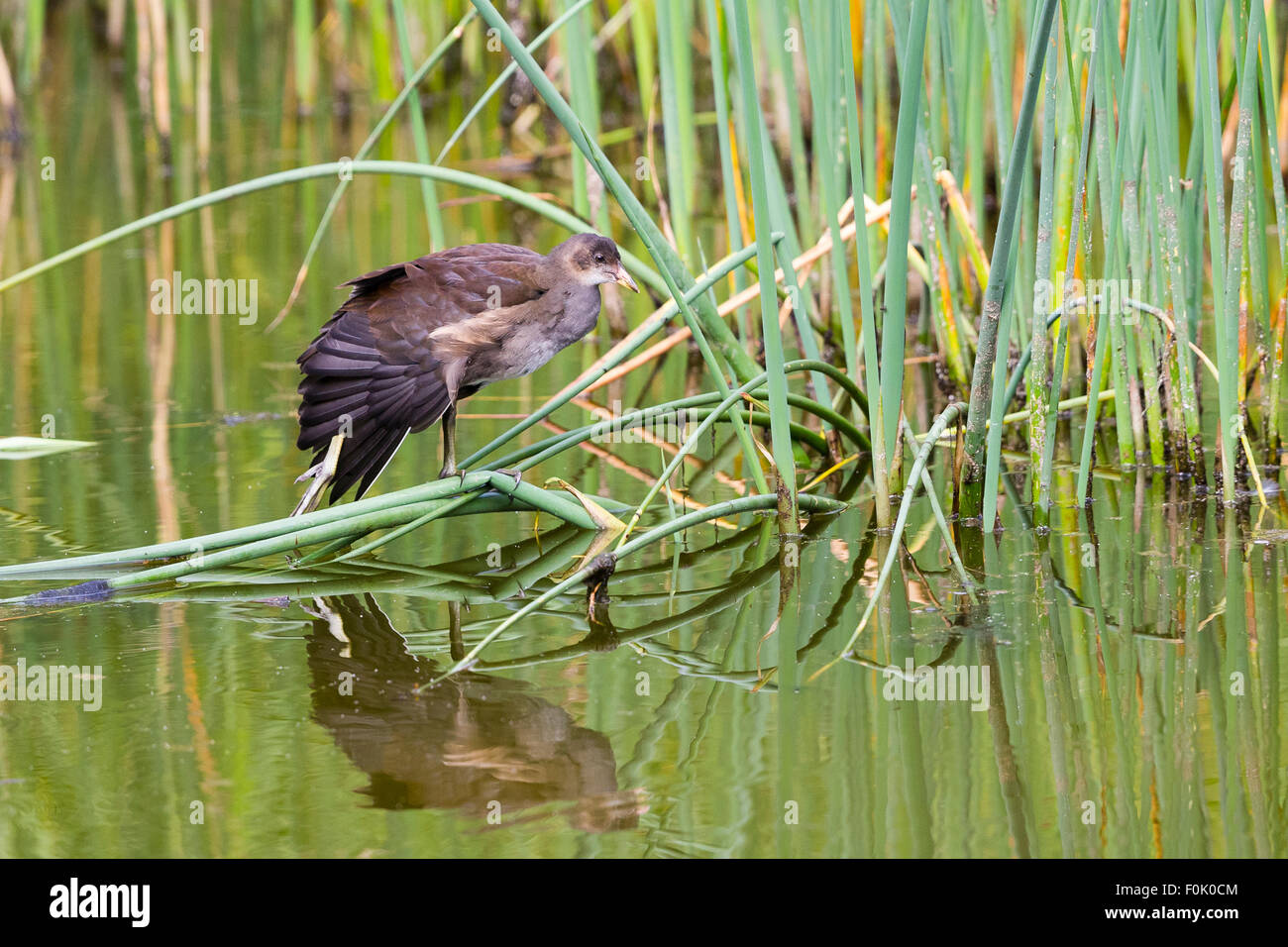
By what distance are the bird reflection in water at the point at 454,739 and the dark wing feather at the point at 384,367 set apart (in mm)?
430

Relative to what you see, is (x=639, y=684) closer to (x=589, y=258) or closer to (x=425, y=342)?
(x=425, y=342)

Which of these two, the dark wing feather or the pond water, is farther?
the dark wing feather

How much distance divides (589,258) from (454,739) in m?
1.36

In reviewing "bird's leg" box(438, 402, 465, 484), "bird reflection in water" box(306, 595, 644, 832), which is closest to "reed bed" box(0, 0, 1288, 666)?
"bird's leg" box(438, 402, 465, 484)

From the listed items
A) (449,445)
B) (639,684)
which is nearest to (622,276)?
(449,445)

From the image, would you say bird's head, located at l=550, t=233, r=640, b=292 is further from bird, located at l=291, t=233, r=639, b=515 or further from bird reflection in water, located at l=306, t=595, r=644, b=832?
bird reflection in water, located at l=306, t=595, r=644, b=832

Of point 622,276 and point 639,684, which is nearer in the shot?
point 639,684

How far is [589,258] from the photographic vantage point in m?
3.46

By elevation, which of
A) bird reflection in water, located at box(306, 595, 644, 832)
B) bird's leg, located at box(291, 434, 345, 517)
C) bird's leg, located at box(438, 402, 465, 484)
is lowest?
bird reflection in water, located at box(306, 595, 644, 832)

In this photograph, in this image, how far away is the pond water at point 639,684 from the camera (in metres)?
2.19

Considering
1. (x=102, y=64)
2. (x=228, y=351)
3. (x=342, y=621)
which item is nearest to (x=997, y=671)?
(x=342, y=621)

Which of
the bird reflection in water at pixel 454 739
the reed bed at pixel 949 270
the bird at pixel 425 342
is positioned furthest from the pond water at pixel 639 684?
the bird at pixel 425 342

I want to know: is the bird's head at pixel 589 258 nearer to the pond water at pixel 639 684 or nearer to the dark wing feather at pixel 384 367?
the dark wing feather at pixel 384 367

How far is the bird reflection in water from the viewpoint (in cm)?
227
